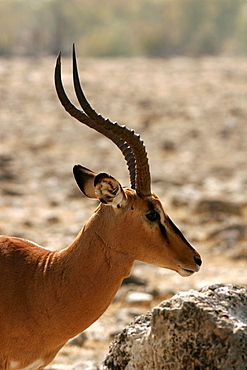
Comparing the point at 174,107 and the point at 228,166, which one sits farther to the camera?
the point at 174,107

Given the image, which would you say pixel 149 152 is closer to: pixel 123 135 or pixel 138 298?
pixel 138 298

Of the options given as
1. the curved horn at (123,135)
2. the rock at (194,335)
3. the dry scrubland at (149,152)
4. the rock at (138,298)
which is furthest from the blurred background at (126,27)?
the rock at (194,335)

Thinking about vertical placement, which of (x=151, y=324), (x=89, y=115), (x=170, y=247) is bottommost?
(x=151, y=324)

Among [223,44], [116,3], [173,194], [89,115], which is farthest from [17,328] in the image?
[116,3]

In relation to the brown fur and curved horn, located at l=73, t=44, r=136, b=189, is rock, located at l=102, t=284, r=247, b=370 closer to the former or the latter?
the brown fur

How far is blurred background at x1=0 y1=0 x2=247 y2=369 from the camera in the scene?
10773 millimetres

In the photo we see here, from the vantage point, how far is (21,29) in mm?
35938

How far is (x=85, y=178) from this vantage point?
4895 millimetres

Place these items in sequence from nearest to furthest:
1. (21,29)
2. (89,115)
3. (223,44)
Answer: (89,115) → (21,29) → (223,44)

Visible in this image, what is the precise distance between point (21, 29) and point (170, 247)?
3257 cm

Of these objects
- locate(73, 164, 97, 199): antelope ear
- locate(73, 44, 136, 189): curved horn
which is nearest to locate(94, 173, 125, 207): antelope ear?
locate(73, 164, 97, 199): antelope ear

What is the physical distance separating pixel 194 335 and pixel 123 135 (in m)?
1.52

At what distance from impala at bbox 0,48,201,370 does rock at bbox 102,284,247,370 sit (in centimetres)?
33

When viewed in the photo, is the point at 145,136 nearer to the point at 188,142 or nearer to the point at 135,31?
the point at 188,142
